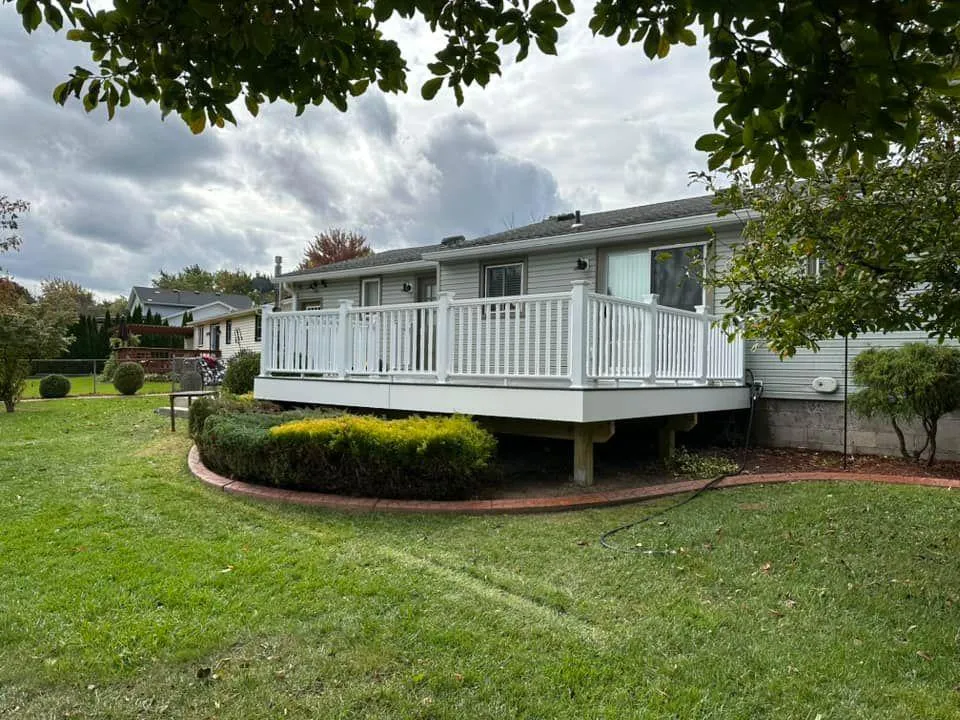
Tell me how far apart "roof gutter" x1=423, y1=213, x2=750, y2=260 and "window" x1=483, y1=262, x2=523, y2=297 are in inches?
15.1

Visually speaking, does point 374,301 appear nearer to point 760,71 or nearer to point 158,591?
point 158,591

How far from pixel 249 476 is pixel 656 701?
4.70 meters

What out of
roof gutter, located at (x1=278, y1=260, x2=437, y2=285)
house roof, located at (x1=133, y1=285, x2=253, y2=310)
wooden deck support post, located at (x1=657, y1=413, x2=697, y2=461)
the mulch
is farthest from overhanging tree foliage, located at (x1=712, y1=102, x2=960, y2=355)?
house roof, located at (x1=133, y1=285, x2=253, y2=310)

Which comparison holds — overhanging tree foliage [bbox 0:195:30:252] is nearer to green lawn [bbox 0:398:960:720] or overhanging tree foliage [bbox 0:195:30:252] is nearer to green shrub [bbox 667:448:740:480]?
green lawn [bbox 0:398:960:720]

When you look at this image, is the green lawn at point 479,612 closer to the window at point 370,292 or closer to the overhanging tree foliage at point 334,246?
the window at point 370,292

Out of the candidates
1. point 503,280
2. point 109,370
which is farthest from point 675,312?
point 109,370

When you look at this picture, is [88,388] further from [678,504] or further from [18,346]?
[678,504]

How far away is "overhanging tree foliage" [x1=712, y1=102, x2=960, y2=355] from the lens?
3240 mm

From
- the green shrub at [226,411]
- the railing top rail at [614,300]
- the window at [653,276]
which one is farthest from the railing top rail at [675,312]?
the green shrub at [226,411]

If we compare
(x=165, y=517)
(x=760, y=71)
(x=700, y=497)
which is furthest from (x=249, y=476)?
(x=760, y=71)

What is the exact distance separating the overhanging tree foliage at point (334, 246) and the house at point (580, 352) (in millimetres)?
25627

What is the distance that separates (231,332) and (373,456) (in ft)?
88.4

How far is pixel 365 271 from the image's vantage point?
12703mm

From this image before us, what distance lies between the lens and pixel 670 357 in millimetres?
6809
